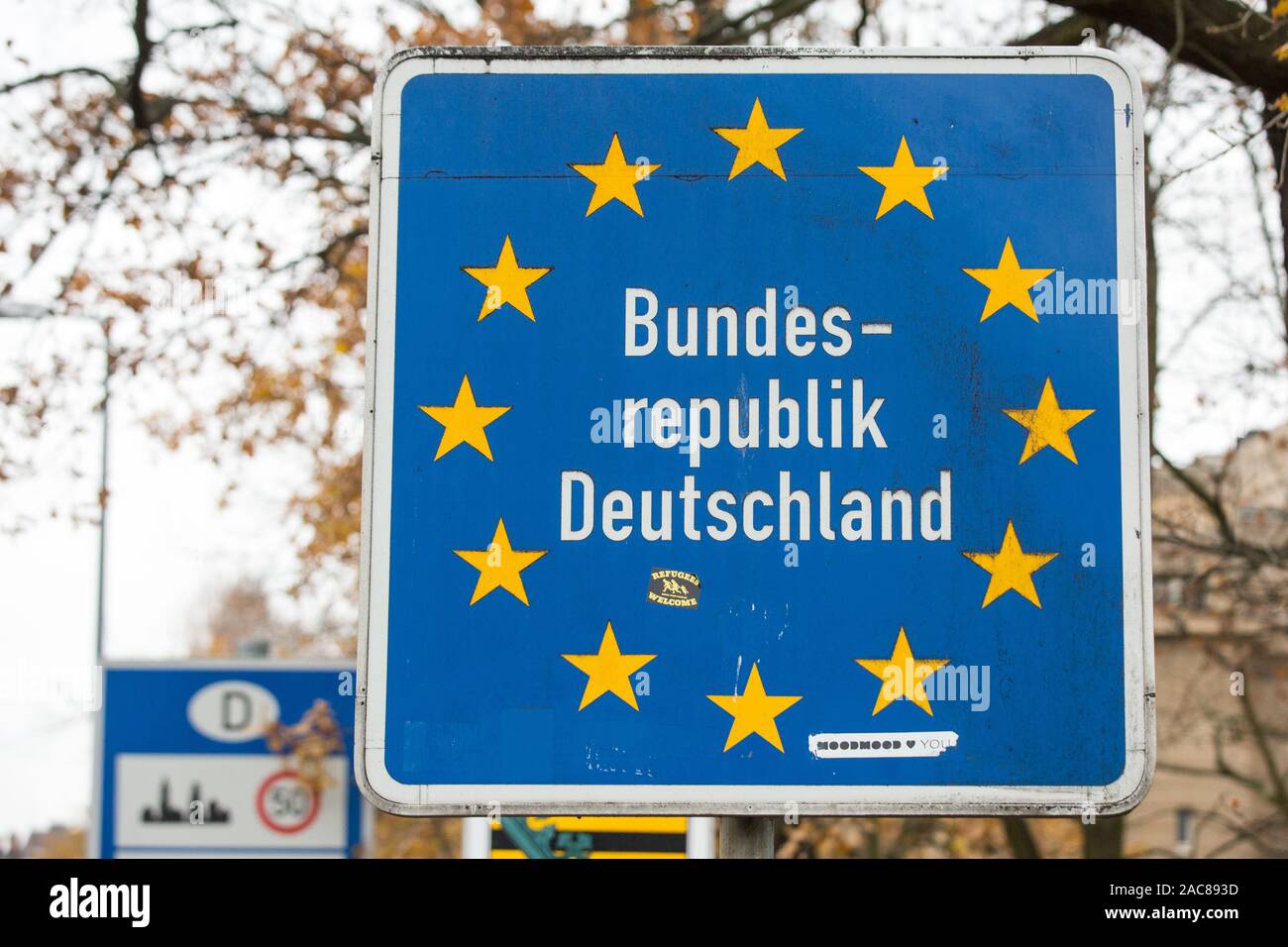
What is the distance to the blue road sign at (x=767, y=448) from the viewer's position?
2.62 metres

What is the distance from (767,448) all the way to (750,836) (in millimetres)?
623

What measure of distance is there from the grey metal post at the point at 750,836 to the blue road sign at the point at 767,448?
2.9 inches

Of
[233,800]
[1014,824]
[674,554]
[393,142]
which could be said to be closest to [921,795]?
[674,554]

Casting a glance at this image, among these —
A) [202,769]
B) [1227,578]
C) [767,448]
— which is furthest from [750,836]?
[1227,578]

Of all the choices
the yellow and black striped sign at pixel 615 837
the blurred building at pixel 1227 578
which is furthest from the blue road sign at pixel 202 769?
the blurred building at pixel 1227 578

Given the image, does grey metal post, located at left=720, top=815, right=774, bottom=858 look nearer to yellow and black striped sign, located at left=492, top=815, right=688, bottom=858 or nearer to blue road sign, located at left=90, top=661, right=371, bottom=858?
yellow and black striped sign, located at left=492, top=815, right=688, bottom=858

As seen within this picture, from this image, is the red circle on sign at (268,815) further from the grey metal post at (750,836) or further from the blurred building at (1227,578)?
the blurred building at (1227,578)

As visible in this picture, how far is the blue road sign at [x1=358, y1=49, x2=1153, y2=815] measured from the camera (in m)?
2.62

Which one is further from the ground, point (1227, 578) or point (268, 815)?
point (1227, 578)

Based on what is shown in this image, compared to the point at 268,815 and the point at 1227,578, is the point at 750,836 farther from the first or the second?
the point at 1227,578

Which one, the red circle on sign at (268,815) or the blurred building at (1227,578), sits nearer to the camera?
the red circle on sign at (268,815)

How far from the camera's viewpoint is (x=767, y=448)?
2.69 meters
